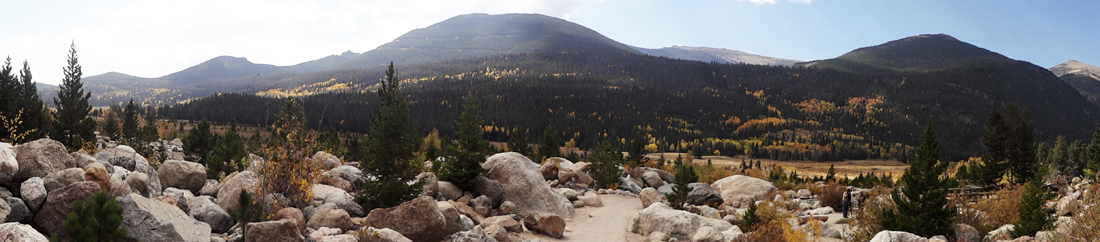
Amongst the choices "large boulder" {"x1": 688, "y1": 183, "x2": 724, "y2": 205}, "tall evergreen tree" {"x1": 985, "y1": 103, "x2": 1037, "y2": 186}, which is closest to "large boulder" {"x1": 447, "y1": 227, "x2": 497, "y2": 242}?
"large boulder" {"x1": 688, "y1": 183, "x2": 724, "y2": 205}

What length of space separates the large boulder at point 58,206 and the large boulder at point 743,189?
91.2ft

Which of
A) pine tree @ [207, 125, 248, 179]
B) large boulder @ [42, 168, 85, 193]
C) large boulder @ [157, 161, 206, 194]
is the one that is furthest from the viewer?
pine tree @ [207, 125, 248, 179]

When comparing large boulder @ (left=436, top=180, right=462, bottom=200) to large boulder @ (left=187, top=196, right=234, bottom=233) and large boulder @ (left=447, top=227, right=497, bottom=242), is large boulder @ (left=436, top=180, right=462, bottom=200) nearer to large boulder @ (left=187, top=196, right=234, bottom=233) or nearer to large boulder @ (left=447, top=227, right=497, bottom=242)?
large boulder @ (left=447, top=227, right=497, bottom=242)

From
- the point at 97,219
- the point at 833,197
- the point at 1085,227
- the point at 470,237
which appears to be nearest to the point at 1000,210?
the point at 833,197

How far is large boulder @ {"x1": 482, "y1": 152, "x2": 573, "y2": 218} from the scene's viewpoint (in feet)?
65.5

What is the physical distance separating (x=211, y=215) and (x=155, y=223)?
2.63 meters

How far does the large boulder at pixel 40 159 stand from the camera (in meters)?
9.50

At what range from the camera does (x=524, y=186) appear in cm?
2031

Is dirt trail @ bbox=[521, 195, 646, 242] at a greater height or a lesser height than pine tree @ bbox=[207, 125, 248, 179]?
lesser

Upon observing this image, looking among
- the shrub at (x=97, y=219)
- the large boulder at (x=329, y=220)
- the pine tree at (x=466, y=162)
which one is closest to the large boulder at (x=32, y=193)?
the shrub at (x=97, y=219)

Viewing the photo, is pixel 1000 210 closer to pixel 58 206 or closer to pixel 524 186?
pixel 524 186

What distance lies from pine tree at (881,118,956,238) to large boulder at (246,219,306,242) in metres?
16.8

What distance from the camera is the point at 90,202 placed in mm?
6824

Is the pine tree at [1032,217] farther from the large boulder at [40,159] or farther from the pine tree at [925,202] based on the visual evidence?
the large boulder at [40,159]
